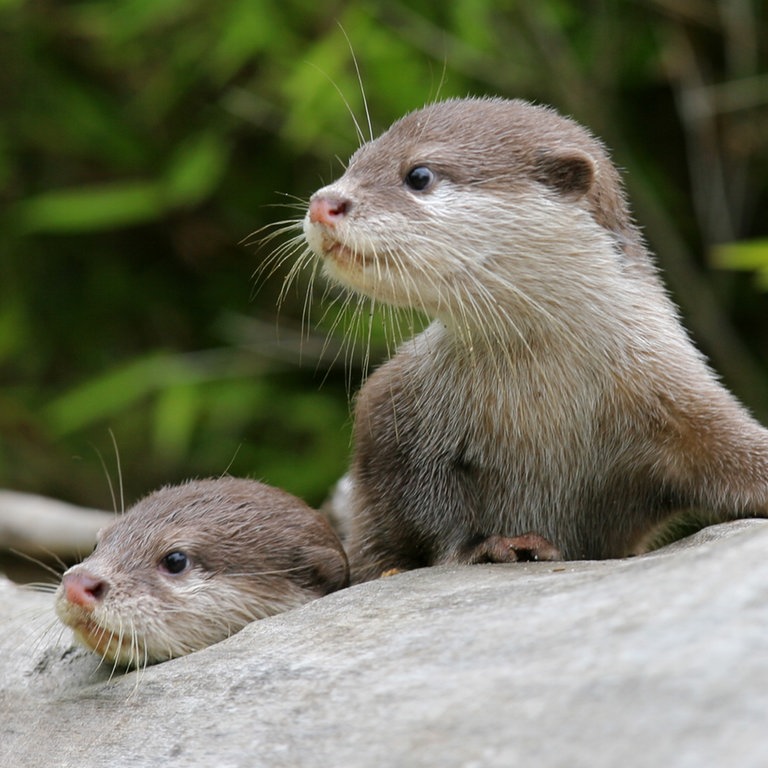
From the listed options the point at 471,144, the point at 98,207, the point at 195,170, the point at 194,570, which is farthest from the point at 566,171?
the point at 98,207

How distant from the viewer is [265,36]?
5.70 m

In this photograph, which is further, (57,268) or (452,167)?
(57,268)

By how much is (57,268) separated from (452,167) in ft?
14.7

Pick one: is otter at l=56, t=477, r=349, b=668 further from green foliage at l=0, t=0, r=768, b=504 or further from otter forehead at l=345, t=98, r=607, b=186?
green foliage at l=0, t=0, r=768, b=504

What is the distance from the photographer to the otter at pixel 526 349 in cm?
271

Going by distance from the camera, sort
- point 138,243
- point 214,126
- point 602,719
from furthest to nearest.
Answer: point 138,243, point 214,126, point 602,719

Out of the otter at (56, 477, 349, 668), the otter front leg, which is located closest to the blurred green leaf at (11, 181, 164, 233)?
the otter at (56, 477, 349, 668)

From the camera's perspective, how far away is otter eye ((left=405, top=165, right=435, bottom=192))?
2.78m

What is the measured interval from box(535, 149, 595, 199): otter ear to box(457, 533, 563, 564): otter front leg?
0.74m

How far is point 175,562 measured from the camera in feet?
9.68

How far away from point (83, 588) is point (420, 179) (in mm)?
1100

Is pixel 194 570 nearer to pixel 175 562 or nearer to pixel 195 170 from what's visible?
pixel 175 562

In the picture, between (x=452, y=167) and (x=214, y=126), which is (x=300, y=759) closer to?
(x=452, y=167)

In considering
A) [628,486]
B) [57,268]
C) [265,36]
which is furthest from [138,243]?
[628,486]
